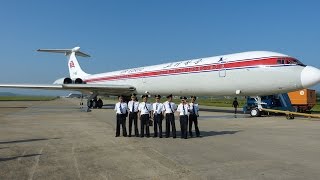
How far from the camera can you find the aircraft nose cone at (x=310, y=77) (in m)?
17.0

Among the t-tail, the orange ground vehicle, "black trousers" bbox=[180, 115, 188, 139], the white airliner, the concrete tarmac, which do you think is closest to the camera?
the concrete tarmac

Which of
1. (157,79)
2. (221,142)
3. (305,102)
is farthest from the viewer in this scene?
(157,79)

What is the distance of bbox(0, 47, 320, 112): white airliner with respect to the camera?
57.7ft

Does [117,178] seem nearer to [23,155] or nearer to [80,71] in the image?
[23,155]

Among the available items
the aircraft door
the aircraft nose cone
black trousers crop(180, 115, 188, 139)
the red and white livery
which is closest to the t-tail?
the red and white livery

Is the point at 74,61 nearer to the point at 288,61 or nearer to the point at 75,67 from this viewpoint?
the point at 75,67

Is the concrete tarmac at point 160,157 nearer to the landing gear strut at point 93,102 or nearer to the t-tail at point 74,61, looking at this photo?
the landing gear strut at point 93,102

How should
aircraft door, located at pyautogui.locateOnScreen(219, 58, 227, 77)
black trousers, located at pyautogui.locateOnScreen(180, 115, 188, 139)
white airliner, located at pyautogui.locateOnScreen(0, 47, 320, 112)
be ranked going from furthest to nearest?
aircraft door, located at pyautogui.locateOnScreen(219, 58, 227, 77) < white airliner, located at pyautogui.locateOnScreen(0, 47, 320, 112) < black trousers, located at pyautogui.locateOnScreen(180, 115, 188, 139)

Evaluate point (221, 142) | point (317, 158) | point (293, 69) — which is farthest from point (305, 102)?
point (317, 158)

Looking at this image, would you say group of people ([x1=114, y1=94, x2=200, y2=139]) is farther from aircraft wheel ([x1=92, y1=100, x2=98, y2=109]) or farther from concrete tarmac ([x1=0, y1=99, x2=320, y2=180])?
aircraft wheel ([x1=92, y1=100, x2=98, y2=109])

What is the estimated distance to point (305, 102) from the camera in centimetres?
2288

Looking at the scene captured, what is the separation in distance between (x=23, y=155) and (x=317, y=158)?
20.2ft

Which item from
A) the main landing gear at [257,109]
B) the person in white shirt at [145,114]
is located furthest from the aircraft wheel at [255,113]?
the person in white shirt at [145,114]

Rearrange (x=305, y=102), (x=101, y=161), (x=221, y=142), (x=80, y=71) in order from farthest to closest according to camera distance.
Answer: (x=80, y=71), (x=305, y=102), (x=221, y=142), (x=101, y=161)
